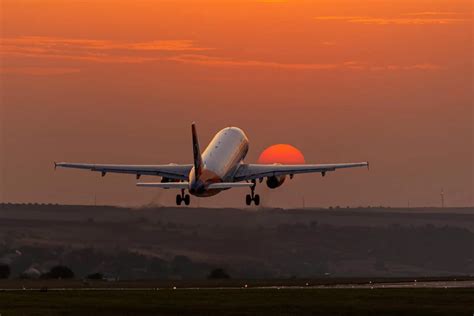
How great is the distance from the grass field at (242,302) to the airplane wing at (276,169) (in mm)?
29339

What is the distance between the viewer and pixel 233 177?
194750mm

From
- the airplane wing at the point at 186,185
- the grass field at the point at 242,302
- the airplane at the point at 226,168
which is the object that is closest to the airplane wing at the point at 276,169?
the airplane at the point at 226,168

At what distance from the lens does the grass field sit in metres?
136

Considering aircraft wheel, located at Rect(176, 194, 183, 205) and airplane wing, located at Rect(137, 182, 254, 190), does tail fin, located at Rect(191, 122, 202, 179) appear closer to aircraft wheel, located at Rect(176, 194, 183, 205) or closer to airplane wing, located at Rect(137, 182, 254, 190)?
airplane wing, located at Rect(137, 182, 254, 190)

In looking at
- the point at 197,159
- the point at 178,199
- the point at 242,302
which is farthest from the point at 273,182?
the point at 242,302

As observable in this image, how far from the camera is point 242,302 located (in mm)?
146625

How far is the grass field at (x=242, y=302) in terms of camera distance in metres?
136

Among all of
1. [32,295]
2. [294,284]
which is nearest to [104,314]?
[32,295]

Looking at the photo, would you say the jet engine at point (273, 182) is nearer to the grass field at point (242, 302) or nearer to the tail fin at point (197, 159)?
the tail fin at point (197, 159)

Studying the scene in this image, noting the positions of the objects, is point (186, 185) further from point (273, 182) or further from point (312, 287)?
point (273, 182)

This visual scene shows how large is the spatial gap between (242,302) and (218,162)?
42.5 meters

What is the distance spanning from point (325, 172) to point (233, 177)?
10.9 metres

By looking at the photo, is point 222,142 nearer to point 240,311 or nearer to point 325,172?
point 325,172

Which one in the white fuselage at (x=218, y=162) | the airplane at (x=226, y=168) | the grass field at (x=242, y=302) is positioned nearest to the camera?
the grass field at (x=242, y=302)
